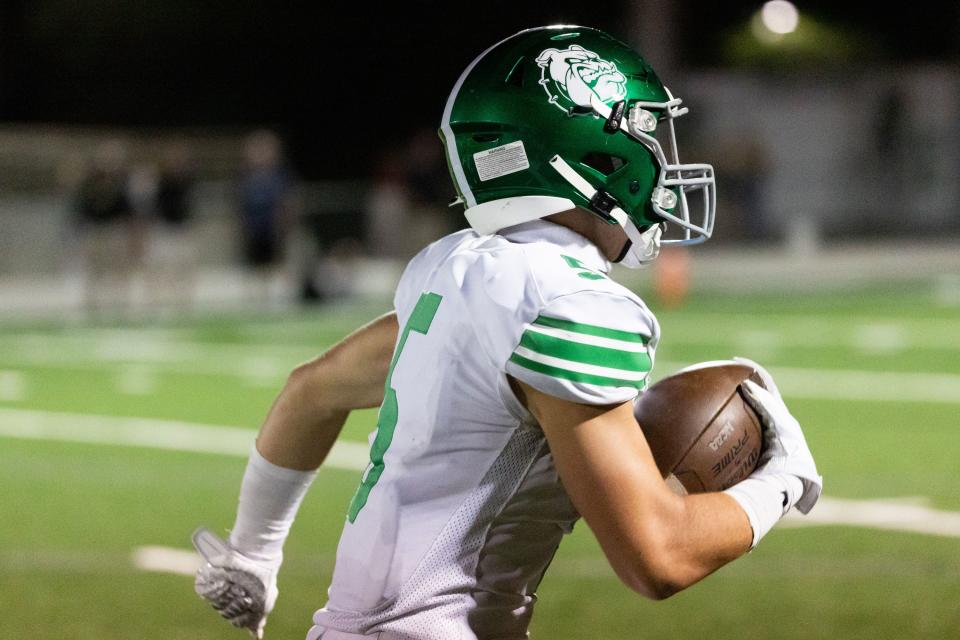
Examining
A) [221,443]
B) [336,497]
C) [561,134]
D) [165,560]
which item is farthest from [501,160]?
[221,443]

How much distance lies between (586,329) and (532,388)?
14cm

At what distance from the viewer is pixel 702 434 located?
3.03 meters

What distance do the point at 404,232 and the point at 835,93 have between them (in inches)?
361

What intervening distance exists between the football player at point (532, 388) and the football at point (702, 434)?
1.9 inches

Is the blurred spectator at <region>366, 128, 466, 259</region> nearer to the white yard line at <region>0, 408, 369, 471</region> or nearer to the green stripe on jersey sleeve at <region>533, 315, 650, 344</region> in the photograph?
the white yard line at <region>0, 408, 369, 471</region>

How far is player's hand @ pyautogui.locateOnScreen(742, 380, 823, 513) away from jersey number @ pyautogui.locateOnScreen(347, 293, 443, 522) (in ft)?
2.19

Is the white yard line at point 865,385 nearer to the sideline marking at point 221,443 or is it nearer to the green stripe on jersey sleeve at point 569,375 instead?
the sideline marking at point 221,443

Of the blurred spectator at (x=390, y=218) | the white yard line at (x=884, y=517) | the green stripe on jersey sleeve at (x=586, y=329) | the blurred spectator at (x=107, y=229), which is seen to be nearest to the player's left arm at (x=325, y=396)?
the green stripe on jersey sleeve at (x=586, y=329)

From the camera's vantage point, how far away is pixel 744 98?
26.8 metres

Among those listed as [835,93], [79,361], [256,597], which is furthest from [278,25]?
[256,597]

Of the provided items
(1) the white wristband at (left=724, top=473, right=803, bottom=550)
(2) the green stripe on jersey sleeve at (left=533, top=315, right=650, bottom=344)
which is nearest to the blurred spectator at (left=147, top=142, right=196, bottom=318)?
(1) the white wristband at (left=724, top=473, right=803, bottom=550)

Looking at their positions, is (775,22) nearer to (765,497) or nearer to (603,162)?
(603,162)

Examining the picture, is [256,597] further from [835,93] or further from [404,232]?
[835,93]

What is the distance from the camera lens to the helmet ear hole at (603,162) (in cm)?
298
